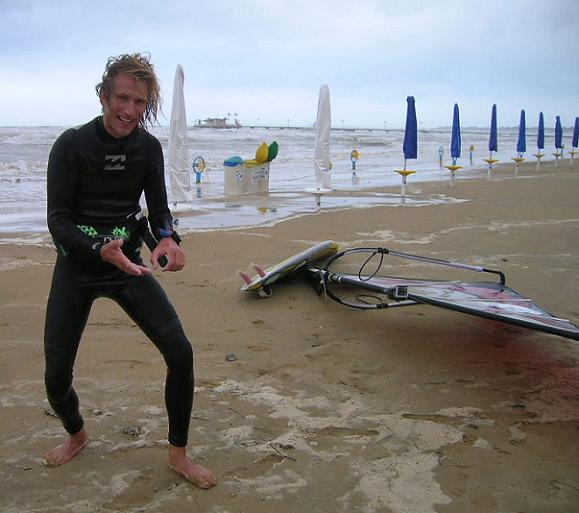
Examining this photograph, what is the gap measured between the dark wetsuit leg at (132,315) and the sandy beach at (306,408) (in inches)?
16.9

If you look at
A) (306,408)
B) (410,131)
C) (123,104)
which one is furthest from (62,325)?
(410,131)

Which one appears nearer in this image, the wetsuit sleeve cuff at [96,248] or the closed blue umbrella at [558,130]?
the wetsuit sleeve cuff at [96,248]

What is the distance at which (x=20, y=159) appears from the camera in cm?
2647

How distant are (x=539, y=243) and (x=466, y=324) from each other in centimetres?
389

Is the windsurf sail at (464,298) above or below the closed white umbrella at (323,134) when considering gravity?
below

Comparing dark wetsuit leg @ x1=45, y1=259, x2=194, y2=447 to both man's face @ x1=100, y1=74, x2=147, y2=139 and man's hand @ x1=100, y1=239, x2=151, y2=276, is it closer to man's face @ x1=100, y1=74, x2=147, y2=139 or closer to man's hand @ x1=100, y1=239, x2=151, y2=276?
man's hand @ x1=100, y1=239, x2=151, y2=276

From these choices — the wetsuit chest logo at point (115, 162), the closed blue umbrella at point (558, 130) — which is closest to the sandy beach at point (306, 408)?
the wetsuit chest logo at point (115, 162)

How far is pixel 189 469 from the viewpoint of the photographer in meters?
2.64

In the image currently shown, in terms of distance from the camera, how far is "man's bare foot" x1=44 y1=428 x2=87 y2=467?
2756 mm

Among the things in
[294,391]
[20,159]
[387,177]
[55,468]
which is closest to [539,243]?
[294,391]

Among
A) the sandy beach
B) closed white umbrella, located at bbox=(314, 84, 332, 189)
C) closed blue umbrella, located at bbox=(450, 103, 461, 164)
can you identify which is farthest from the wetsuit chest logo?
closed blue umbrella, located at bbox=(450, 103, 461, 164)

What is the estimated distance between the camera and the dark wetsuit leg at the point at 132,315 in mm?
Result: 2547

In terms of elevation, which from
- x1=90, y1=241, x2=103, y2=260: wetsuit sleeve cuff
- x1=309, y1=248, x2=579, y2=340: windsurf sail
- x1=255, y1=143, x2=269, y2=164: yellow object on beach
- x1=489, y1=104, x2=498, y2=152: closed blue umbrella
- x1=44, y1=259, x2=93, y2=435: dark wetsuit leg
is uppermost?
x1=489, y1=104, x2=498, y2=152: closed blue umbrella

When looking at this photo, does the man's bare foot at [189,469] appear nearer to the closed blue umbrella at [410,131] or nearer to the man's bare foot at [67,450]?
the man's bare foot at [67,450]
